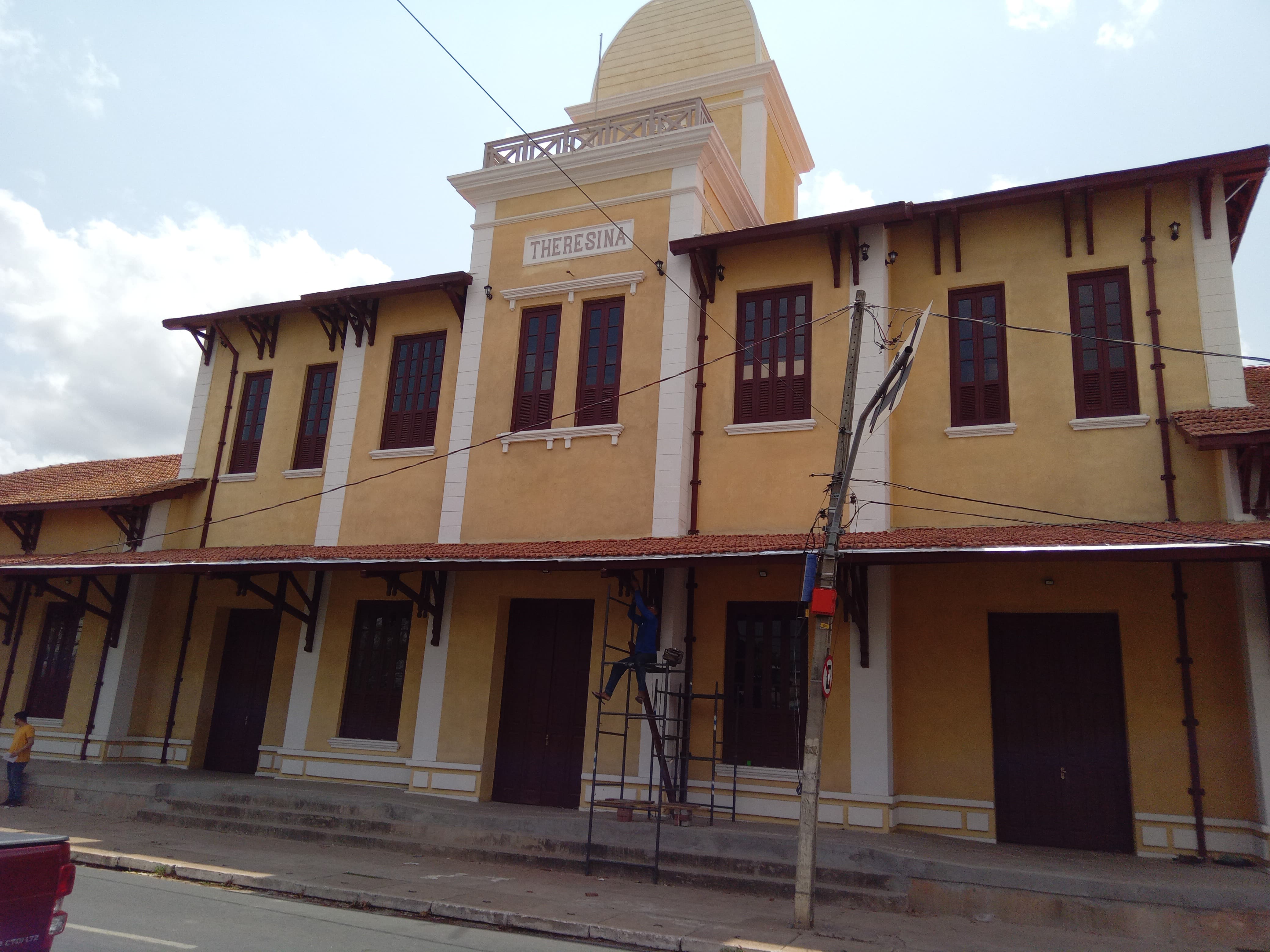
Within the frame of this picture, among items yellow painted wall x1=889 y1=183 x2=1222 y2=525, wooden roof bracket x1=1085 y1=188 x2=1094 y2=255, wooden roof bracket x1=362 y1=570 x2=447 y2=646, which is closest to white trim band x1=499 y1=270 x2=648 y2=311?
yellow painted wall x1=889 y1=183 x2=1222 y2=525

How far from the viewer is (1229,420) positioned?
1030 centimetres

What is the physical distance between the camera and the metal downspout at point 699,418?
13172 millimetres

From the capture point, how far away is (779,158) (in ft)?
61.6

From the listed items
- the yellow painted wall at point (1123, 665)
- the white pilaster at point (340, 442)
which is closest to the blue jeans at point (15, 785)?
the white pilaster at point (340, 442)

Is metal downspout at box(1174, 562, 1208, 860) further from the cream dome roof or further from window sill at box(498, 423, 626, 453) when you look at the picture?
the cream dome roof

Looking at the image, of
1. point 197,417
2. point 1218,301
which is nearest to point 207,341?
point 197,417

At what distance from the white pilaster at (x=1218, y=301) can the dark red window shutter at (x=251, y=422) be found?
15342mm

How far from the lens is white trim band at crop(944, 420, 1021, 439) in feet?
38.9

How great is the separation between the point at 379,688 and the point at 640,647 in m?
5.32

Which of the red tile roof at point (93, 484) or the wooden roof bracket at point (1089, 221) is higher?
the wooden roof bracket at point (1089, 221)

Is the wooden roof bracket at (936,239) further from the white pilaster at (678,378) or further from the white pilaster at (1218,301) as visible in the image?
the white pilaster at (678,378)

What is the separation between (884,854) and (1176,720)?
3.95 m

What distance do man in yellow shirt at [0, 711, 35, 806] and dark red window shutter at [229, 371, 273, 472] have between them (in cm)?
549

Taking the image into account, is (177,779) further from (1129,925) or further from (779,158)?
(779,158)
